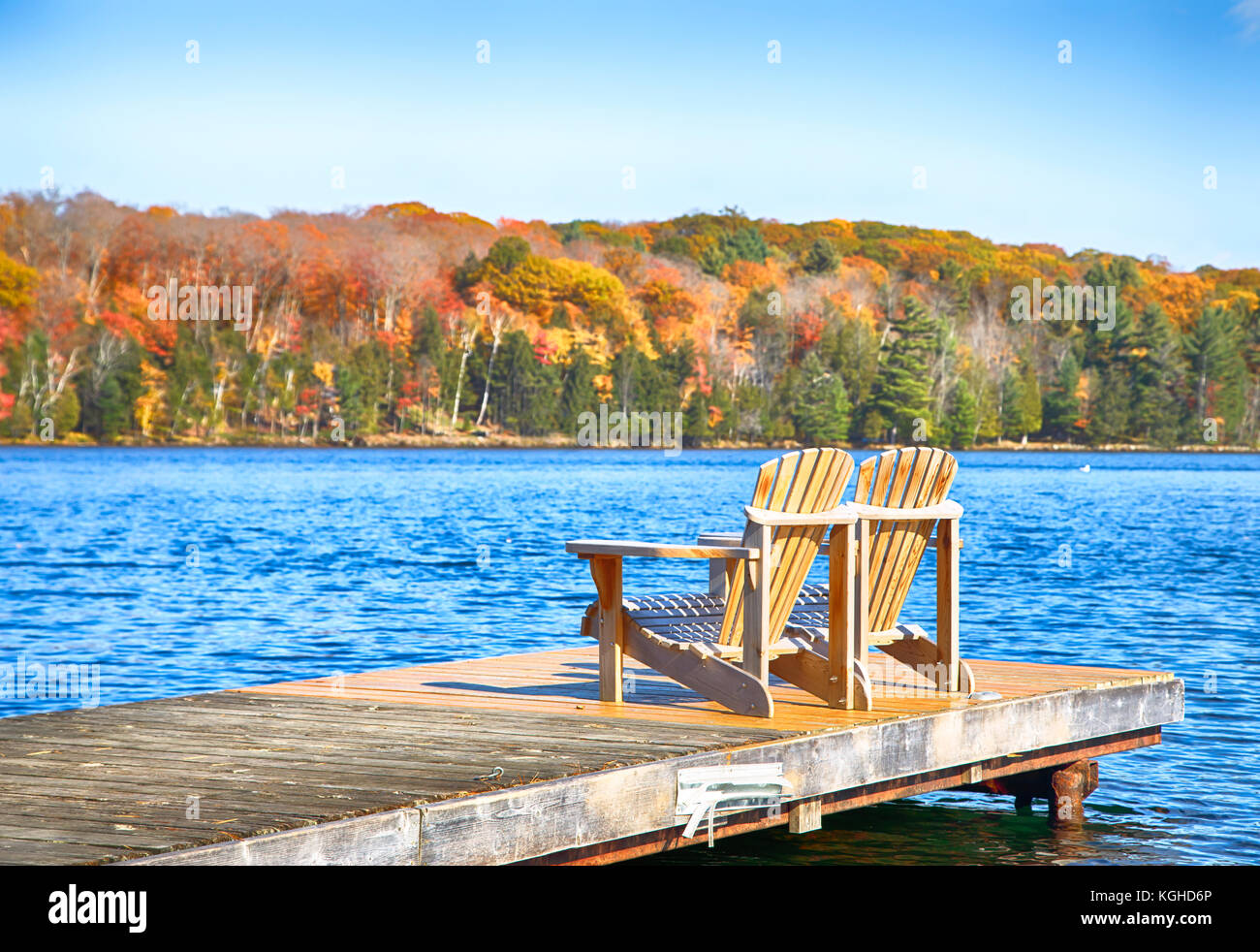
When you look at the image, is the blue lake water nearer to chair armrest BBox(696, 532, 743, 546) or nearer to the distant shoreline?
chair armrest BBox(696, 532, 743, 546)

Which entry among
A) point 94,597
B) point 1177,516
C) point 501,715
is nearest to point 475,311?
point 1177,516

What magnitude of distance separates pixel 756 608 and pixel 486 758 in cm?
138

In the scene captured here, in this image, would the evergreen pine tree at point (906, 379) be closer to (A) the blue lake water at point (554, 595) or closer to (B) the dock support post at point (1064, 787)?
(A) the blue lake water at point (554, 595)

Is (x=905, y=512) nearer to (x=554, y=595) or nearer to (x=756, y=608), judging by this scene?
(x=756, y=608)

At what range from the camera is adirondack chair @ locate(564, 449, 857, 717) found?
6.00 m

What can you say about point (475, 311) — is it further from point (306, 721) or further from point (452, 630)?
point (306, 721)

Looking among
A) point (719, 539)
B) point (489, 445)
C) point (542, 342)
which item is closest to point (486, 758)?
point (719, 539)

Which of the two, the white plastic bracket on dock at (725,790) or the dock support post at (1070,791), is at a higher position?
the white plastic bracket on dock at (725,790)

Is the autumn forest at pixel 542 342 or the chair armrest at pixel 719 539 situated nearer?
the chair armrest at pixel 719 539

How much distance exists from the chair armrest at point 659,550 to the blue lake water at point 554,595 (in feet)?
5.26

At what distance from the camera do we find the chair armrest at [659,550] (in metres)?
5.92

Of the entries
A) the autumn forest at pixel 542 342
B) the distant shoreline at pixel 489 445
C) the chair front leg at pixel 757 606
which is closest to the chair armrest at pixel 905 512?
the chair front leg at pixel 757 606

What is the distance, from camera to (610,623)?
6512mm
